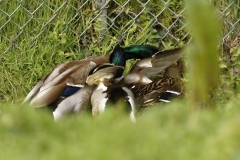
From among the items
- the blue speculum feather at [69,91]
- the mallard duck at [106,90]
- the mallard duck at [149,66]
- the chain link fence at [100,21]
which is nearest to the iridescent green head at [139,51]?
the mallard duck at [149,66]

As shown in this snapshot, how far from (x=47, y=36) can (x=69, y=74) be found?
35.7 inches

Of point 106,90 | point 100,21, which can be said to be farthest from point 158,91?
point 100,21

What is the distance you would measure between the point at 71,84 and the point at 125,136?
7.42ft

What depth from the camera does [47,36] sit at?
4504 millimetres

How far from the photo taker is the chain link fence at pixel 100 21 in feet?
14.9

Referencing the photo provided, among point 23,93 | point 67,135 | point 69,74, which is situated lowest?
Result: point 23,93

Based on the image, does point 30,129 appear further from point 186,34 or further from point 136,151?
point 186,34

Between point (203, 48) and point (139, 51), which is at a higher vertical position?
point (203, 48)

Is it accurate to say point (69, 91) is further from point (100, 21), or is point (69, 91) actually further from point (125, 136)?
point (125, 136)

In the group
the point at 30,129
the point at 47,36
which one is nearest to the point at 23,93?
the point at 47,36

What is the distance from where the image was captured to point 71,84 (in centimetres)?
360

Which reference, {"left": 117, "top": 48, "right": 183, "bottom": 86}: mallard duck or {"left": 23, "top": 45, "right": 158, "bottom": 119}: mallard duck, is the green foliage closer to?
{"left": 23, "top": 45, "right": 158, "bottom": 119}: mallard duck

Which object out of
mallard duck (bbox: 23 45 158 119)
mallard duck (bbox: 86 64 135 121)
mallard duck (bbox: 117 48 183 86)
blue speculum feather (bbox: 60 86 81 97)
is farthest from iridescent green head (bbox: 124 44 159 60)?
blue speculum feather (bbox: 60 86 81 97)

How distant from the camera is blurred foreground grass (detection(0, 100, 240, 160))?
1253 millimetres
